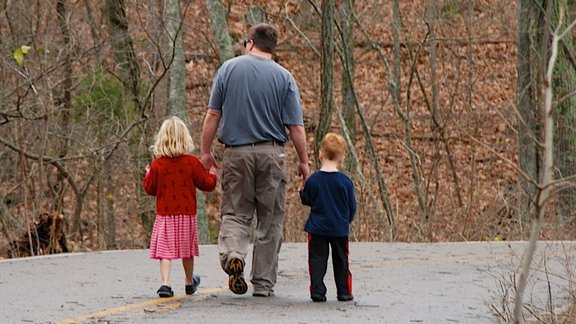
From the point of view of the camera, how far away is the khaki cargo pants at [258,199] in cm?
1066

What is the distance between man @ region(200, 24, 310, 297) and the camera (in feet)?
34.8

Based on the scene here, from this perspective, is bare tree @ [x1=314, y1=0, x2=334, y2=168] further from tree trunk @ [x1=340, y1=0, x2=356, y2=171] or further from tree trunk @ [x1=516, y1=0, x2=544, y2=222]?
tree trunk @ [x1=516, y1=0, x2=544, y2=222]

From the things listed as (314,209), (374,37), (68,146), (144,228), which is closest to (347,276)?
(314,209)

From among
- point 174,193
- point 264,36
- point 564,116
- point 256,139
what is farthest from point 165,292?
point 564,116

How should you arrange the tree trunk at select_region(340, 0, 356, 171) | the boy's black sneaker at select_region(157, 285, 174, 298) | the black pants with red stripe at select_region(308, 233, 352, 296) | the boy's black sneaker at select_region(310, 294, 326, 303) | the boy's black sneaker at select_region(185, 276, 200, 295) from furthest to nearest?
the tree trunk at select_region(340, 0, 356, 171) → the boy's black sneaker at select_region(185, 276, 200, 295) → the boy's black sneaker at select_region(157, 285, 174, 298) → the boy's black sneaker at select_region(310, 294, 326, 303) → the black pants with red stripe at select_region(308, 233, 352, 296)

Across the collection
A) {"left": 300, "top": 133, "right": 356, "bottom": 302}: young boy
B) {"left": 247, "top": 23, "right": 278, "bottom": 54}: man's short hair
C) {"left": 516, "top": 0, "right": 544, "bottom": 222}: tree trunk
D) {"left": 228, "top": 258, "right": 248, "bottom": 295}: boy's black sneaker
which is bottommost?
{"left": 228, "top": 258, "right": 248, "bottom": 295}: boy's black sneaker

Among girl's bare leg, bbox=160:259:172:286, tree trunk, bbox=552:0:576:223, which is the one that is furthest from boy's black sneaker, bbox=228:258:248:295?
tree trunk, bbox=552:0:576:223

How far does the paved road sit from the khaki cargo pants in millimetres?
310

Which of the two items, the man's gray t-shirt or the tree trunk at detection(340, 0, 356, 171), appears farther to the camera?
the tree trunk at detection(340, 0, 356, 171)

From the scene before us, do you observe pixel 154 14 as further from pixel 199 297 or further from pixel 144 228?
pixel 199 297

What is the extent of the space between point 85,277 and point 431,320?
13.1ft

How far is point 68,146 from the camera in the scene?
70.7ft

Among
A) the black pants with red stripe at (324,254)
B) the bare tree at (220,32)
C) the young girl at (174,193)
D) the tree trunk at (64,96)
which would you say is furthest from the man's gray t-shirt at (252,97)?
the bare tree at (220,32)

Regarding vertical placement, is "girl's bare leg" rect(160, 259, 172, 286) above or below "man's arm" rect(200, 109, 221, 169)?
below
